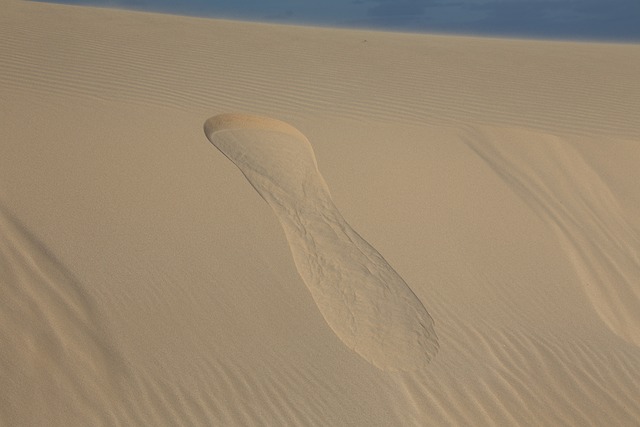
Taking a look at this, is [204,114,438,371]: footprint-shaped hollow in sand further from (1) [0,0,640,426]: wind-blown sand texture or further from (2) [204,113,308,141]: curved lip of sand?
(2) [204,113,308,141]: curved lip of sand

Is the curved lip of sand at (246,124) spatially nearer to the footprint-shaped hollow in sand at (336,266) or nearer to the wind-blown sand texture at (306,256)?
the wind-blown sand texture at (306,256)

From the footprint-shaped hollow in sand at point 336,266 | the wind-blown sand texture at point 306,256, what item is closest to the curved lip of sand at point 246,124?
the wind-blown sand texture at point 306,256

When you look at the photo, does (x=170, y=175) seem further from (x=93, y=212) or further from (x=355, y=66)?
(x=355, y=66)

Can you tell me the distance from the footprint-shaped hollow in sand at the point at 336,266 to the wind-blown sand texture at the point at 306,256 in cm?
2

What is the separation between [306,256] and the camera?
13.5 ft

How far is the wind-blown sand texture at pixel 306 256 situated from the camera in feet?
10.2

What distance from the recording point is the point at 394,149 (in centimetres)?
575

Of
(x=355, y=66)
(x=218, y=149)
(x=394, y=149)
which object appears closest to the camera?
(x=218, y=149)

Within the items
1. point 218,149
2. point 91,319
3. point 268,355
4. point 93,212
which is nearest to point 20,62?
point 218,149

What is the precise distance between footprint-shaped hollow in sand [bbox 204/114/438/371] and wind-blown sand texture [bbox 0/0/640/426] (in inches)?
0.7

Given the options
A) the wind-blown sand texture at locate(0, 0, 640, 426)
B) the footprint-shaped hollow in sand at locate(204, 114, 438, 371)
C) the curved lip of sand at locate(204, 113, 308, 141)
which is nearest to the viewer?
the wind-blown sand texture at locate(0, 0, 640, 426)

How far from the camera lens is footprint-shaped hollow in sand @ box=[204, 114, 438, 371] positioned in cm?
356

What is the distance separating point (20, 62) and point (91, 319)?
5.36m

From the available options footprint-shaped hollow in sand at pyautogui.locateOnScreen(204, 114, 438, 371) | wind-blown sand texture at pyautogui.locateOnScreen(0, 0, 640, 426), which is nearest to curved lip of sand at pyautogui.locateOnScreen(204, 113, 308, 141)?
wind-blown sand texture at pyautogui.locateOnScreen(0, 0, 640, 426)
